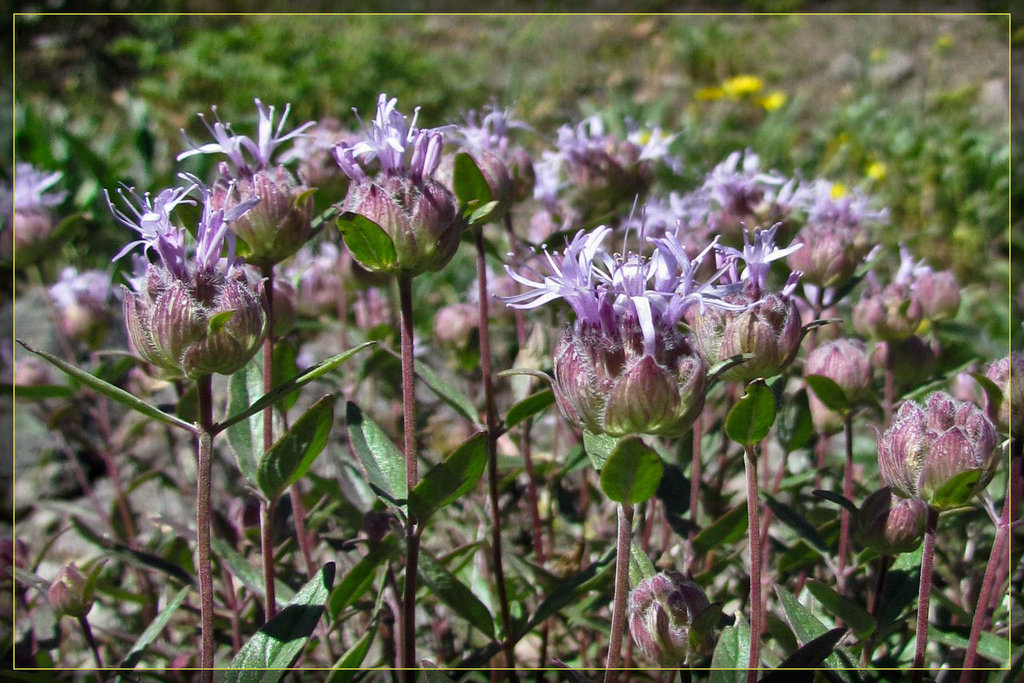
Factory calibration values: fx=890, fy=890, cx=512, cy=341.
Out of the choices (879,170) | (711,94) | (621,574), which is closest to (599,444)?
(621,574)

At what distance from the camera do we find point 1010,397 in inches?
44.7

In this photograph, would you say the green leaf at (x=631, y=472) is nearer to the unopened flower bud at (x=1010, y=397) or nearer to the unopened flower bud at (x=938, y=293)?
the unopened flower bud at (x=1010, y=397)

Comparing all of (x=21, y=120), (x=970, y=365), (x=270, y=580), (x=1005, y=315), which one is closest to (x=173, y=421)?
(x=270, y=580)

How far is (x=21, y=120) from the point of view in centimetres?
347

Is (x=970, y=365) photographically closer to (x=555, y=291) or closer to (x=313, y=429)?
(x=555, y=291)

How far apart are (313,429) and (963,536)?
1340mm

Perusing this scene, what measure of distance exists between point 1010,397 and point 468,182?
77 centimetres

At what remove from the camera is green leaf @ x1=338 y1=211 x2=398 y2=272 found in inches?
39.2

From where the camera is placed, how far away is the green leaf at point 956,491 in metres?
1.00

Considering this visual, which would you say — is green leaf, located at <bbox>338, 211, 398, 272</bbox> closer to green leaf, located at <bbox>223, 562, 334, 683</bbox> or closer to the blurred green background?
green leaf, located at <bbox>223, 562, 334, 683</bbox>

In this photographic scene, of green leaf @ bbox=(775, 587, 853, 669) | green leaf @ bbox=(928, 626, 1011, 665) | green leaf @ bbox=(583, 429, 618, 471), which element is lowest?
green leaf @ bbox=(928, 626, 1011, 665)

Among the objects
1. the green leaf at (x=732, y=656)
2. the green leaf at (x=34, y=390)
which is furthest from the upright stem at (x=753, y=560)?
the green leaf at (x=34, y=390)

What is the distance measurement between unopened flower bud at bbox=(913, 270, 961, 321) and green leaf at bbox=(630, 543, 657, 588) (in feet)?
2.86

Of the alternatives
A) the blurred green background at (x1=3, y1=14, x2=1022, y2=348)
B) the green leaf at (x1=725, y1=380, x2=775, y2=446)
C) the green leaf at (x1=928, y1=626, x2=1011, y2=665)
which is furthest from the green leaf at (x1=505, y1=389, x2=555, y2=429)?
the blurred green background at (x1=3, y1=14, x2=1022, y2=348)
